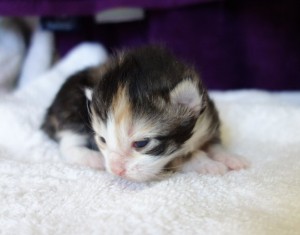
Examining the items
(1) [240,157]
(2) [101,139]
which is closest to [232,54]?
(1) [240,157]

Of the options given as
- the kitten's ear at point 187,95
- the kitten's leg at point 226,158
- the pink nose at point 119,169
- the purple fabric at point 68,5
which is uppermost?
the purple fabric at point 68,5

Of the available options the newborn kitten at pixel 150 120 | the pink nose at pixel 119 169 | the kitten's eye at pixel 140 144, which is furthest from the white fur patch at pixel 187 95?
the pink nose at pixel 119 169

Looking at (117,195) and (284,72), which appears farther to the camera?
(284,72)

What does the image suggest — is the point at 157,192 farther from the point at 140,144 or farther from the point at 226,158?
the point at 226,158

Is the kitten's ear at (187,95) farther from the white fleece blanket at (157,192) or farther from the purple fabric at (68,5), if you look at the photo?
the purple fabric at (68,5)

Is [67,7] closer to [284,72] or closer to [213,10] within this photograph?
[213,10]

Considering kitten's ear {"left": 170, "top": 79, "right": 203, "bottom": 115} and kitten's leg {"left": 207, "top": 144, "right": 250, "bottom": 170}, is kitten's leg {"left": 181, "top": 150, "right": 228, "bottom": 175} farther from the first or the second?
kitten's ear {"left": 170, "top": 79, "right": 203, "bottom": 115}
